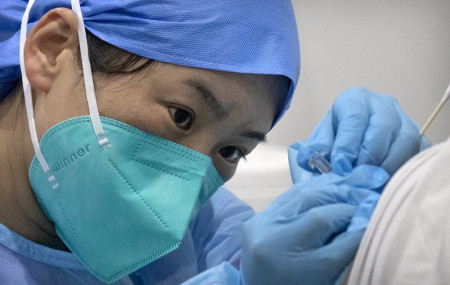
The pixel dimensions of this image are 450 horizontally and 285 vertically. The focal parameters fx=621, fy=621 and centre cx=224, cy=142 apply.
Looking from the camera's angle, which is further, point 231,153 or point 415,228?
point 231,153

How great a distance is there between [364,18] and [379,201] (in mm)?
965

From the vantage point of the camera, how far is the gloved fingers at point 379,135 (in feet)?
2.78

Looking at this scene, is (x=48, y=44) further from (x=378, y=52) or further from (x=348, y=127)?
(x=378, y=52)

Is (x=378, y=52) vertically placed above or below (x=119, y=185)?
above

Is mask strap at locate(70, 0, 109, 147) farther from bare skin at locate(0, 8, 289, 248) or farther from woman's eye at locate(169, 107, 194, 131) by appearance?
woman's eye at locate(169, 107, 194, 131)

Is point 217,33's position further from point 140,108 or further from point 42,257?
point 42,257

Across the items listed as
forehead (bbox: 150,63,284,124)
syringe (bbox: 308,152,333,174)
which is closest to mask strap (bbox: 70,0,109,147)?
forehead (bbox: 150,63,284,124)

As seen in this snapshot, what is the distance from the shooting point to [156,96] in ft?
3.31

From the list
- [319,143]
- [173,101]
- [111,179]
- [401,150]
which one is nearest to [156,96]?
[173,101]

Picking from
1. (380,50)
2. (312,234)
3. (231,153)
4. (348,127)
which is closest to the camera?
(312,234)

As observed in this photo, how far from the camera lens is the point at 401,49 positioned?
5.18ft

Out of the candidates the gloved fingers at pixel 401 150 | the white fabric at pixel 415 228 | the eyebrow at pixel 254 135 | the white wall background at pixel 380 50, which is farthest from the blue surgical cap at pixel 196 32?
the white wall background at pixel 380 50

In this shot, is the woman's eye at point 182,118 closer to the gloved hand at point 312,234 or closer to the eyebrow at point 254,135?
the eyebrow at point 254,135

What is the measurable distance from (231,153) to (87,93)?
0.29 metres
